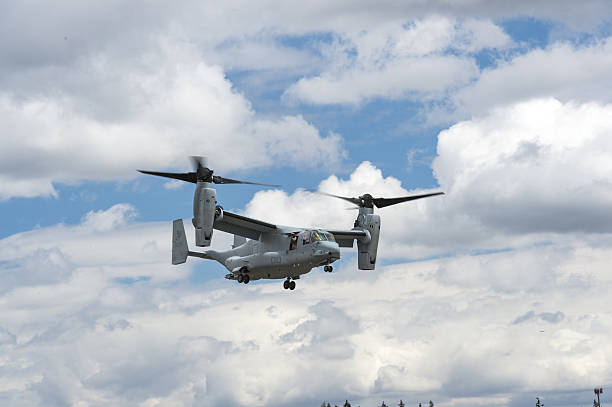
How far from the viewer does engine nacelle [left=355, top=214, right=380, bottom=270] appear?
81.6 m

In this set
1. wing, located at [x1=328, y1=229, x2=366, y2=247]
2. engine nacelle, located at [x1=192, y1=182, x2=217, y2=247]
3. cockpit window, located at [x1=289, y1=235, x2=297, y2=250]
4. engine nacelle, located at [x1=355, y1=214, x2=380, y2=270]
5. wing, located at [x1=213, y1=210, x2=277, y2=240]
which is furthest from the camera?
engine nacelle, located at [x1=355, y1=214, x2=380, y2=270]

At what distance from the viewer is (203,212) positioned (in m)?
65.6

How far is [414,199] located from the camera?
82062 mm

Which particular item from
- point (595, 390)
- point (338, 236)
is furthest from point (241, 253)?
point (595, 390)

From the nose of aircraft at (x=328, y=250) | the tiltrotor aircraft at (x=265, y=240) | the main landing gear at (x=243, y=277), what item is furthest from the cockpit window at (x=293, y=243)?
the main landing gear at (x=243, y=277)

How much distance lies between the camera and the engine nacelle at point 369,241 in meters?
81.6

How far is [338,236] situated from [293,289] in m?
7.11

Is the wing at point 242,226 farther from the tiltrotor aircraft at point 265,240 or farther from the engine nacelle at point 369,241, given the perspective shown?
the engine nacelle at point 369,241

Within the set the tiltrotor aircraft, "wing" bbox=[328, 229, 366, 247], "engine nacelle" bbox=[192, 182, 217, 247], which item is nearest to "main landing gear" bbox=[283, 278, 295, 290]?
the tiltrotor aircraft

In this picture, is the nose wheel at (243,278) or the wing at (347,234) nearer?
the nose wheel at (243,278)

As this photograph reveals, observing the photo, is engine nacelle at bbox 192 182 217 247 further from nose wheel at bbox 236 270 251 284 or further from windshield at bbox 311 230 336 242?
nose wheel at bbox 236 270 251 284

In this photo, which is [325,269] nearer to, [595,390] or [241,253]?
[241,253]

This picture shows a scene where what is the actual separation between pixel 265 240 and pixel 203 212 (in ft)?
37.1

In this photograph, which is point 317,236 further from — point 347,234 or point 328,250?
point 347,234
